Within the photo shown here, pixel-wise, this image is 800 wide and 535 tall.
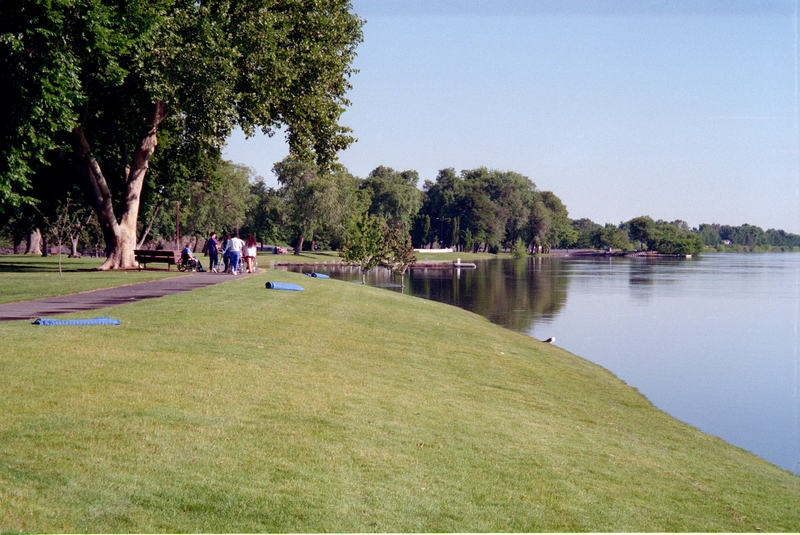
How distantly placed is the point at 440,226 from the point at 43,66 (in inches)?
6111

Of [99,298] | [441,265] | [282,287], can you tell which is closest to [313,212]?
[441,265]

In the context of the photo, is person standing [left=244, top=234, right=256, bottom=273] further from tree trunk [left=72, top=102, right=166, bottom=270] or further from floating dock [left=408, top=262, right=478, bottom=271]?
A: floating dock [left=408, top=262, right=478, bottom=271]

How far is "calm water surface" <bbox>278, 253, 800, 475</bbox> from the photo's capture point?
20234 mm

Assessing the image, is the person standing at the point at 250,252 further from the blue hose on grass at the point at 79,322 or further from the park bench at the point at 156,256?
the blue hose on grass at the point at 79,322

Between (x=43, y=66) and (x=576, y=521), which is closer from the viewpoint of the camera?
(x=576, y=521)

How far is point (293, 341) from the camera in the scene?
16.3m

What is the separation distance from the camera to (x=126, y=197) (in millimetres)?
37125

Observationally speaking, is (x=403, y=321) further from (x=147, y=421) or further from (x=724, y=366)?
(x=147, y=421)

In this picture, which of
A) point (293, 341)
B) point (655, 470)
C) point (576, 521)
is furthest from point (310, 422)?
point (293, 341)

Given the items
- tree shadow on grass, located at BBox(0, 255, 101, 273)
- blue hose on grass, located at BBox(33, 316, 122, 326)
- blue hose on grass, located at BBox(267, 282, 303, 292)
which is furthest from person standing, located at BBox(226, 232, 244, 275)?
blue hose on grass, located at BBox(33, 316, 122, 326)

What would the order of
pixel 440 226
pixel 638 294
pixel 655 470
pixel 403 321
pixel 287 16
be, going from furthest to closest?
1. pixel 440 226
2. pixel 638 294
3. pixel 287 16
4. pixel 403 321
5. pixel 655 470

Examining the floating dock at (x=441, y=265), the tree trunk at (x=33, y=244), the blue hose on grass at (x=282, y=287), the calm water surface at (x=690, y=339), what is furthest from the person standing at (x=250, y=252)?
the floating dock at (x=441, y=265)

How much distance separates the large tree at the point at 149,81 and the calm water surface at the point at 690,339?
46.5 feet

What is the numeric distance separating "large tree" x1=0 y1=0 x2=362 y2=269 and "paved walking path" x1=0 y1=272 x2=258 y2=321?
12.1 ft
